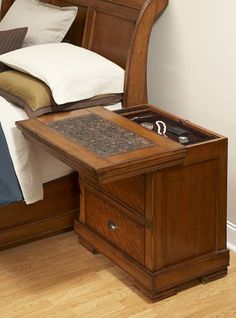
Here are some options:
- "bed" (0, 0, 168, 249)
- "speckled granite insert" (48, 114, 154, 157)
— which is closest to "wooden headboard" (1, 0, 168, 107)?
"bed" (0, 0, 168, 249)

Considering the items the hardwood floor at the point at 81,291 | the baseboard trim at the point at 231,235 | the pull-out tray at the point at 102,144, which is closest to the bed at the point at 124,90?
the hardwood floor at the point at 81,291

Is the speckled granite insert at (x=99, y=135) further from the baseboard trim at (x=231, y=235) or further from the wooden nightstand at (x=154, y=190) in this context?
the baseboard trim at (x=231, y=235)

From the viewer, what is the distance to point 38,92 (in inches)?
106

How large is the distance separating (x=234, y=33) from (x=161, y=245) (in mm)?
923

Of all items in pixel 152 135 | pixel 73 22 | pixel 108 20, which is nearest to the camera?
pixel 152 135

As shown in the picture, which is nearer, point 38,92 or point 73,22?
point 38,92

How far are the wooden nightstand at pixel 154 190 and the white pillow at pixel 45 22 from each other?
0.67 metres

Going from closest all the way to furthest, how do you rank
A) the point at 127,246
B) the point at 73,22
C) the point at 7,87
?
the point at 127,246, the point at 7,87, the point at 73,22

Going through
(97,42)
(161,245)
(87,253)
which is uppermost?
(97,42)

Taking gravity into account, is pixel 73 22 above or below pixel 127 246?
above

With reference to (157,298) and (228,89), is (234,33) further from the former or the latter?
(157,298)

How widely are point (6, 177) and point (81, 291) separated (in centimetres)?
56

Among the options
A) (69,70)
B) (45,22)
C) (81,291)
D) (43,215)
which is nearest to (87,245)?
(43,215)

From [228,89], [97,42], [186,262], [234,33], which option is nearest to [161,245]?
[186,262]
